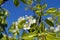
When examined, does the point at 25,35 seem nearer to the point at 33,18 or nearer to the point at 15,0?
the point at 33,18

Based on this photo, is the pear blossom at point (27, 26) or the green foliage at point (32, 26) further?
the pear blossom at point (27, 26)

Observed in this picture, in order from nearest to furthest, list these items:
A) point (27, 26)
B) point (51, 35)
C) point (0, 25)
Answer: point (51, 35)
point (27, 26)
point (0, 25)

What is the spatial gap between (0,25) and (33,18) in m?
0.23

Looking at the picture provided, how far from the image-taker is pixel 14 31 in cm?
115

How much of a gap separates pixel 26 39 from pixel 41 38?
0.26 feet

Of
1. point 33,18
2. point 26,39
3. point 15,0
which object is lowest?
point 26,39

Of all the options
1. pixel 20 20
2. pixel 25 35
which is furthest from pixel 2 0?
pixel 25 35

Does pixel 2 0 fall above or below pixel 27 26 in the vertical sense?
above

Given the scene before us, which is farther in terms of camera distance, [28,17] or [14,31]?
[28,17]

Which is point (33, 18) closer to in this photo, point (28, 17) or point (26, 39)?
point (28, 17)

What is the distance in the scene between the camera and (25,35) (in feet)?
3.24

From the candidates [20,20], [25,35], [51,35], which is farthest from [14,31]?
[51,35]

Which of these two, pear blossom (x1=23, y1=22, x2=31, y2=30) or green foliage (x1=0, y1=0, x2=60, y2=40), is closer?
green foliage (x1=0, y1=0, x2=60, y2=40)

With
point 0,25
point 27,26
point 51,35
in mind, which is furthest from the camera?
point 0,25
